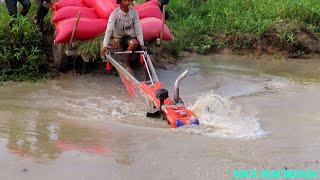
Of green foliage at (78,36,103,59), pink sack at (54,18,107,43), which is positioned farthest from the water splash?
pink sack at (54,18,107,43)

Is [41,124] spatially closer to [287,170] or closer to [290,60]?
[287,170]

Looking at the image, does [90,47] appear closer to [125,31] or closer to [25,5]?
[125,31]

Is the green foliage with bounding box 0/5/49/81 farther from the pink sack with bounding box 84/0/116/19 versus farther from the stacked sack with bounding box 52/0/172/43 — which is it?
the pink sack with bounding box 84/0/116/19

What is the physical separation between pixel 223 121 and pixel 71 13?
345 centimetres

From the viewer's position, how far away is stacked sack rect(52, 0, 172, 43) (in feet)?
25.1

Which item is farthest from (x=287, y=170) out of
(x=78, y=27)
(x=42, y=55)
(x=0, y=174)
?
(x=42, y=55)

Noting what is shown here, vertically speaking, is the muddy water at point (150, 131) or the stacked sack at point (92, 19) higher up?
the stacked sack at point (92, 19)

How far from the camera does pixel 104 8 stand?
7.99 m

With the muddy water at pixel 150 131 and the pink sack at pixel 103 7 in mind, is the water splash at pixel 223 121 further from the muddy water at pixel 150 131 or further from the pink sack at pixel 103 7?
the pink sack at pixel 103 7

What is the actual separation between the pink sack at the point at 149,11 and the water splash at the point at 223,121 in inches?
98.6

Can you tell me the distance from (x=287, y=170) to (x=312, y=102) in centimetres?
263

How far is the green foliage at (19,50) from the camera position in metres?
8.05

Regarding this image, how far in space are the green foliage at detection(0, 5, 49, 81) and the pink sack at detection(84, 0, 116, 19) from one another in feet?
3.23

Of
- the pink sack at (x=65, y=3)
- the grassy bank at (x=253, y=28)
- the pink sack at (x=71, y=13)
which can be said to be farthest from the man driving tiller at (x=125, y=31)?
the grassy bank at (x=253, y=28)
